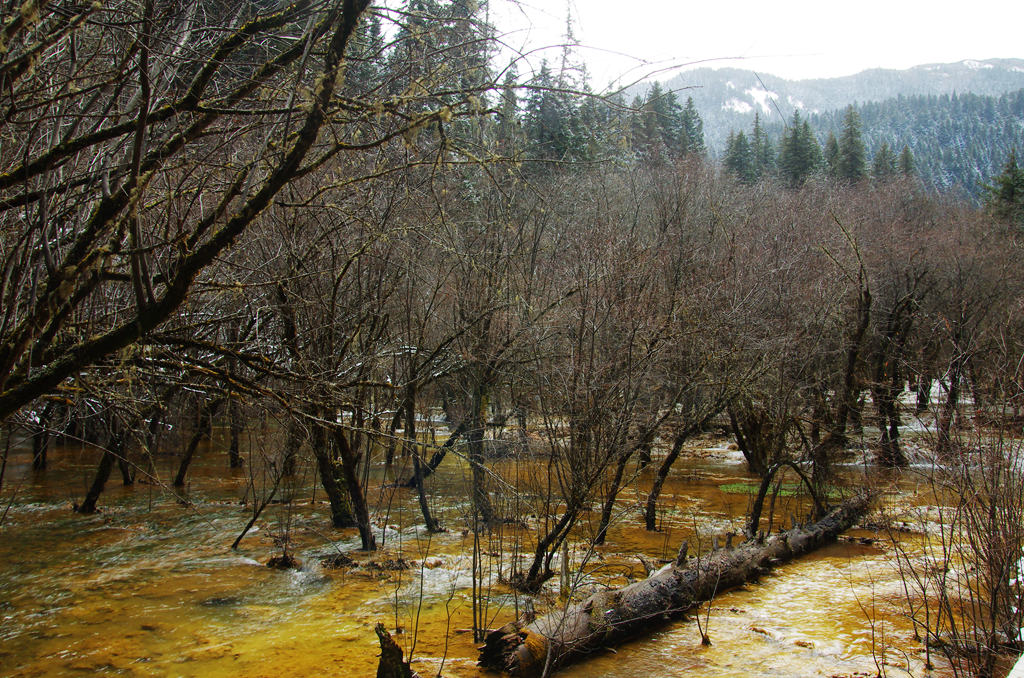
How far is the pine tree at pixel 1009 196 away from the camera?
32406 millimetres

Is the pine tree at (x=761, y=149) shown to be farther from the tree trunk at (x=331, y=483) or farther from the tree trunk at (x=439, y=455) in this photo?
the tree trunk at (x=331, y=483)

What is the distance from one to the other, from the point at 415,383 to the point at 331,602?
2856 millimetres

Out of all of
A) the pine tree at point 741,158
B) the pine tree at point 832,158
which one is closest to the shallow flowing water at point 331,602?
the pine tree at point 741,158

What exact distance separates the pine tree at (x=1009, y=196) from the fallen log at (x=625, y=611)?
30119 millimetres

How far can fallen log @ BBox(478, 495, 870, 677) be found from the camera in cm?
601

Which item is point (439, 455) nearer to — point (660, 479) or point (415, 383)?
point (415, 383)

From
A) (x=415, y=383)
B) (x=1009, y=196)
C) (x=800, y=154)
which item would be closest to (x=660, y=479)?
(x=415, y=383)

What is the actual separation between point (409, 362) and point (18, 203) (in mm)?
6455

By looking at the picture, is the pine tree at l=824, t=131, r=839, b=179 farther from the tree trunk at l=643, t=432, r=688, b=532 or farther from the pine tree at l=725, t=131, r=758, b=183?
the tree trunk at l=643, t=432, r=688, b=532

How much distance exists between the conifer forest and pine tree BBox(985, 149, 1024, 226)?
22.4 m

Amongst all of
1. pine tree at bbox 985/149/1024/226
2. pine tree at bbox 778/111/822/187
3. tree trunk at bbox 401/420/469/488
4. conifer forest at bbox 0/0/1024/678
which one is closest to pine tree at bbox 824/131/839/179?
pine tree at bbox 778/111/822/187

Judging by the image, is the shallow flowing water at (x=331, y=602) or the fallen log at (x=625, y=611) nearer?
the fallen log at (x=625, y=611)

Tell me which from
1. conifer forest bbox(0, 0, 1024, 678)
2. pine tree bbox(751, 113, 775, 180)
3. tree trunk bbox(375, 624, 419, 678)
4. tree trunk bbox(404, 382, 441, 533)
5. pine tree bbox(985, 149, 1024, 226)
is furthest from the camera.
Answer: pine tree bbox(751, 113, 775, 180)

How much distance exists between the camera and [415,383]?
936 centimetres
